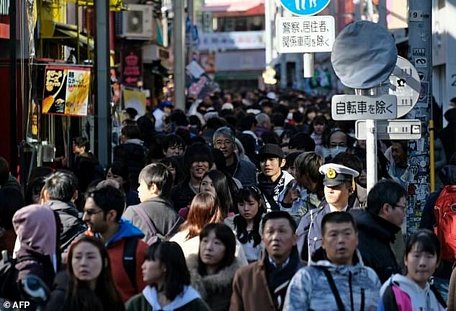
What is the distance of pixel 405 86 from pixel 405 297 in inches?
192

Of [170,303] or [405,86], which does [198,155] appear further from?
[170,303]

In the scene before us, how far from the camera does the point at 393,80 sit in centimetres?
1123

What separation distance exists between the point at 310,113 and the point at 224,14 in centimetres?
6924

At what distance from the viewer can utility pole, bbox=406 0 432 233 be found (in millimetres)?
12305

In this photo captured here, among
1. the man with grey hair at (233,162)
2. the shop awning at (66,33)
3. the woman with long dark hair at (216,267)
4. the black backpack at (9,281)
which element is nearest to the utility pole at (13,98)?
the man with grey hair at (233,162)

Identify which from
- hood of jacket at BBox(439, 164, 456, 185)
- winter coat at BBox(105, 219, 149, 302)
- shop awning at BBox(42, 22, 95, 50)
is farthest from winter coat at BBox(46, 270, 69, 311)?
shop awning at BBox(42, 22, 95, 50)

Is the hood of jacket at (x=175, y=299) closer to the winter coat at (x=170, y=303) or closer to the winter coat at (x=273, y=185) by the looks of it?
the winter coat at (x=170, y=303)

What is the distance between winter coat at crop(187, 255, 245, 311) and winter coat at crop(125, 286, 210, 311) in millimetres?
594

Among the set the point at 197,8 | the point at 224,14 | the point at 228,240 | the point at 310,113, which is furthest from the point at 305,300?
the point at 224,14

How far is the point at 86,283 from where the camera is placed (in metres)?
6.44

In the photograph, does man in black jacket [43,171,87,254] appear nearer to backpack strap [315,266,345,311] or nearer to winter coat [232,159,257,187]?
backpack strap [315,266,345,311]

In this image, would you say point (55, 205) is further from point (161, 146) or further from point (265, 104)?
point (265, 104)

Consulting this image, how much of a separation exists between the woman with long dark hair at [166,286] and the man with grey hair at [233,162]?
5.94 meters

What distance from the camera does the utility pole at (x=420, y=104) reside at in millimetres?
12305
